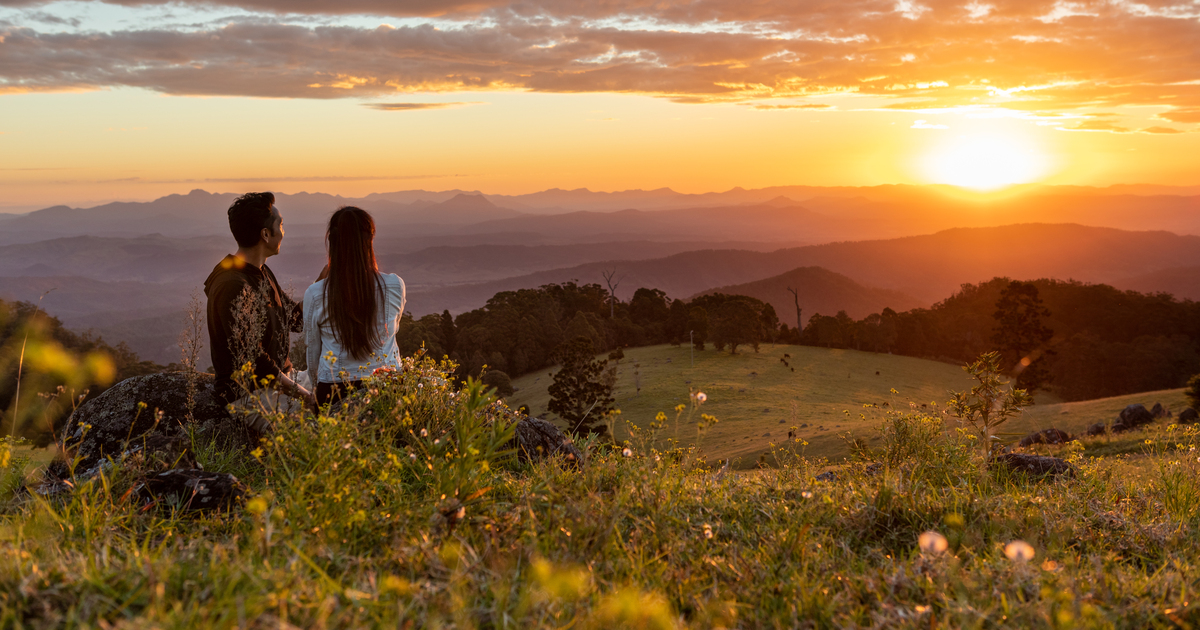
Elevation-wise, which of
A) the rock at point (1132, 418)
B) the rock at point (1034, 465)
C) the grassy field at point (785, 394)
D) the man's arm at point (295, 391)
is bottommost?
the grassy field at point (785, 394)

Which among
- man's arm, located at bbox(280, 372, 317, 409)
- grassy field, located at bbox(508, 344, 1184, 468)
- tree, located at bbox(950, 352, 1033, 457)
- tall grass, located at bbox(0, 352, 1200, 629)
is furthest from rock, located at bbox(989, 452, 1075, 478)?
grassy field, located at bbox(508, 344, 1184, 468)

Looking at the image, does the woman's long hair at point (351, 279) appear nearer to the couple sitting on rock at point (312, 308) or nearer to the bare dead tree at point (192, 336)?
the couple sitting on rock at point (312, 308)

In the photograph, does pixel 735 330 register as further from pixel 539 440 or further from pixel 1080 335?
pixel 539 440

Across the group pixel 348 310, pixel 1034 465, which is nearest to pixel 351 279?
pixel 348 310

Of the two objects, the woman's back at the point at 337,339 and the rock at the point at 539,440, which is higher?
the woman's back at the point at 337,339

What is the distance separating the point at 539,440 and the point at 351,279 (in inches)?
76.6

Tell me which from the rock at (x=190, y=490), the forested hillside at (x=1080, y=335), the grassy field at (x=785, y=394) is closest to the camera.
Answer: the rock at (x=190, y=490)

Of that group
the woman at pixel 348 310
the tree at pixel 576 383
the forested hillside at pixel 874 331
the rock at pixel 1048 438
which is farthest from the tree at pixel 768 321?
A: the woman at pixel 348 310

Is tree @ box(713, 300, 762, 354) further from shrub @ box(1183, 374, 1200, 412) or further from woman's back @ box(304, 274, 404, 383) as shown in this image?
woman's back @ box(304, 274, 404, 383)

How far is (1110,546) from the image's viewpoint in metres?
3.49

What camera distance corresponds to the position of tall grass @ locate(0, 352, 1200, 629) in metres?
2.21

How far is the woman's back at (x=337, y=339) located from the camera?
498cm

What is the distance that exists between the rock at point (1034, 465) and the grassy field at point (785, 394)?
65.9 ft

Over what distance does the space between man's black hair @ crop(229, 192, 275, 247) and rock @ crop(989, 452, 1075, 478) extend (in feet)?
19.3
